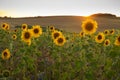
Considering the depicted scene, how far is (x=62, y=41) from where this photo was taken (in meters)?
10.8

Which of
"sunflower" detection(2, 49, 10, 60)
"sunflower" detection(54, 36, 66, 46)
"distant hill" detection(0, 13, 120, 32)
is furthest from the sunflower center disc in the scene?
"distant hill" detection(0, 13, 120, 32)

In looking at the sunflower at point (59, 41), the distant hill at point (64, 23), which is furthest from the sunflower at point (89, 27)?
the distant hill at point (64, 23)

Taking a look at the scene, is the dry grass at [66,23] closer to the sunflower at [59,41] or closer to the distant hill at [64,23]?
the distant hill at [64,23]

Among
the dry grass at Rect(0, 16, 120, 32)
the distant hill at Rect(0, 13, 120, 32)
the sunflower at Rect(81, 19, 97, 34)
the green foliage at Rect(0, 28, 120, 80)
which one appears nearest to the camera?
the green foliage at Rect(0, 28, 120, 80)

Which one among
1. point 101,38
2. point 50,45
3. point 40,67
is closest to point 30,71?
point 40,67

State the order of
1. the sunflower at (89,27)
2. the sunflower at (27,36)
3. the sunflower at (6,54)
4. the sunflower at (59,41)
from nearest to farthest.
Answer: the sunflower at (6,54) < the sunflower at (59,41) < the sunflower at (27,36) < the sunflower at (89,27)

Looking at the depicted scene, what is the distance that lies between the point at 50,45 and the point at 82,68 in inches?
144

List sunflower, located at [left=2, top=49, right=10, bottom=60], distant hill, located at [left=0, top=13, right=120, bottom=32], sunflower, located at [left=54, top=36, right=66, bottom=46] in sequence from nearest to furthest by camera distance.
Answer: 1. sunflower, located at [left=2, top=49, right=10, bottom=60]
2. sunflower, located at [left=54, top=36, right=66, bottom=46]
3. distant hill, located at [left=0, top=13, right=120, bottom=32]

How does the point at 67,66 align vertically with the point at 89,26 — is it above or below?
below

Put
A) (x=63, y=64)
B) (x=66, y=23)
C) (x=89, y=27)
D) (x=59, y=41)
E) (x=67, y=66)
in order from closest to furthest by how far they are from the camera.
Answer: (x=67, y=66), (x=63, y=64), (x=59, y=41), (x=89, y=27), (x=66, y=23)

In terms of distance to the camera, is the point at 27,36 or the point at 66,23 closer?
the point at 27,36

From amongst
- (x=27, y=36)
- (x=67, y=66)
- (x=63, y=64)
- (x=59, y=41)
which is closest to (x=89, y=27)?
(x=59, y=41)

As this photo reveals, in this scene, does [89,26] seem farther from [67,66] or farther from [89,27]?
[67,66]

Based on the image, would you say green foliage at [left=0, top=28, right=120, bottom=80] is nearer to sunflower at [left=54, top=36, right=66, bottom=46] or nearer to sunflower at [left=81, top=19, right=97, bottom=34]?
sunflower at [left=54, top=36, right=66, bottom=46]
